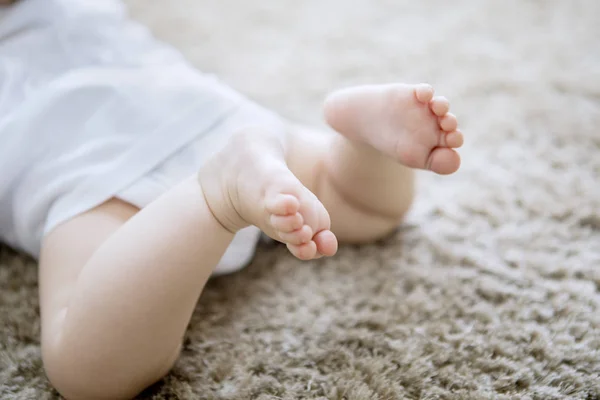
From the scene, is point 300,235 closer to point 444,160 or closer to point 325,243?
point 325,243

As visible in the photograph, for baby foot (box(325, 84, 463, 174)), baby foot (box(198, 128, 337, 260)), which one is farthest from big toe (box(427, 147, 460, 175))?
baby foot (box(198, 128, 337, 260))

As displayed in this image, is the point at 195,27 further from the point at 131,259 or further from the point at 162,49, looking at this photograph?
the point at 131,259

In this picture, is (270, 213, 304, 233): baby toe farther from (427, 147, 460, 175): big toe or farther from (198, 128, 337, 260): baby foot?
(427, 147, 460, 175): big toe

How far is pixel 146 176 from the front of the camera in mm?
681

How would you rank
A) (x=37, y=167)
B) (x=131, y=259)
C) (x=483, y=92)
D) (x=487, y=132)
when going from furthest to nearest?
(x=483, y=92) → (x=487, y=132) → (x=37, y=167) → (x=131, y=259)

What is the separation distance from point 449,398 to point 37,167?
1.83ft

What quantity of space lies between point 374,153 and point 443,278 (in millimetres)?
203

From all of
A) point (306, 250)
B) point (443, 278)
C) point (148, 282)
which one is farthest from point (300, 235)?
point (443, 278)

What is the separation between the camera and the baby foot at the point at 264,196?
49 centimetres

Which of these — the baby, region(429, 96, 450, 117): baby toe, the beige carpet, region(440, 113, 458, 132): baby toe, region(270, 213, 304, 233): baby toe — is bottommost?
the beige carpet

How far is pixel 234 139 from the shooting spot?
585 millimetres

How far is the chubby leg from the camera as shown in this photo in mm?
585

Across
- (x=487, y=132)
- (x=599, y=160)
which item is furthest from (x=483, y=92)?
(x=599, y=160)

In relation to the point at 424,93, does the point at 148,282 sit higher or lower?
lower
